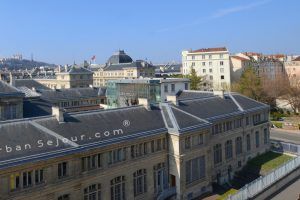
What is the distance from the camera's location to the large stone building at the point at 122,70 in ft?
422

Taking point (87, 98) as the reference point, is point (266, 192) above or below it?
below

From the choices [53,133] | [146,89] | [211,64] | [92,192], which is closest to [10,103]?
[53,133]

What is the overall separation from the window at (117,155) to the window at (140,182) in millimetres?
2538

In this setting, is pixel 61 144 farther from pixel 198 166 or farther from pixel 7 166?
pixel 198 166

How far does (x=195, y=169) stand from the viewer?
4009cm

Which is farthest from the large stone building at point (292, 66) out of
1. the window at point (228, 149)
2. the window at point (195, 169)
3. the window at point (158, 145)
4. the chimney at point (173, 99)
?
the window at point (158, 145)

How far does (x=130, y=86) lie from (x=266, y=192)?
38.6m

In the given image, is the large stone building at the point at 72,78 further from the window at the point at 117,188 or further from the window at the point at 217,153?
the window at the point at 117,188

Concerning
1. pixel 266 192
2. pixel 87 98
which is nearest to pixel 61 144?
pixel 266 192

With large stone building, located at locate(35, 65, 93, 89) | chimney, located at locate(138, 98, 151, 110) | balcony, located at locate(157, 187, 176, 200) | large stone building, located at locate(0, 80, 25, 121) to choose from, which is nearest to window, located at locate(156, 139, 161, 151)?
balcony, located at locate(157, 187, 176, 200)

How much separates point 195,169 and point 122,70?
9775 centimetres

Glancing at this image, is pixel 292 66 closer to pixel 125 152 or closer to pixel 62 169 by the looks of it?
pixel 125 152

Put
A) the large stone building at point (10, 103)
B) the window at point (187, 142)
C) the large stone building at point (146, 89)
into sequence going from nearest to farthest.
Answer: the window at point (187, 142), the large stone building at point (10, 103), the large stone building at point (146, 89)

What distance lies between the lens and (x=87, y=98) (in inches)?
3211
